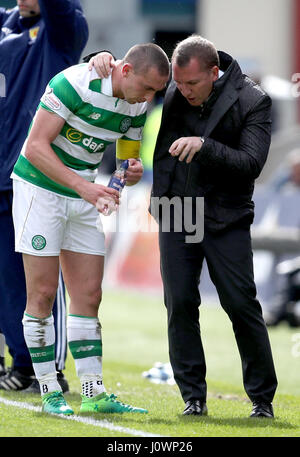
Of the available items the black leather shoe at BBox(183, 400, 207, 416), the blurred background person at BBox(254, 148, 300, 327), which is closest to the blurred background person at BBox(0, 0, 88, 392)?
the black leather shoe at BBox(183, 400, 207, 416)

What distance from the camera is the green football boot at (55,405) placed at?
19.9 ft

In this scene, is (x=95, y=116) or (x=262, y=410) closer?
(x=95, y=116)

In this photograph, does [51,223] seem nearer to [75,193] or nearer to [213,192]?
[75,193]

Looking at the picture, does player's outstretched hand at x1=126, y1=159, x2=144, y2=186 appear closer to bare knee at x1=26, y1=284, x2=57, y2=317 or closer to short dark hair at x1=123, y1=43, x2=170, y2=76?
short dark hair at x1=123, y1=43, x2=170, y2=76

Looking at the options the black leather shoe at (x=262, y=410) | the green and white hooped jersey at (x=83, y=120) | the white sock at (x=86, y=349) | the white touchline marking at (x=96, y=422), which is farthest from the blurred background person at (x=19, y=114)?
the black leather shoe at (x=262, y=410)

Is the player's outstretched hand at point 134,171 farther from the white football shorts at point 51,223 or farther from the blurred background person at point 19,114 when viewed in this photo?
the blurred background person at point 19,114

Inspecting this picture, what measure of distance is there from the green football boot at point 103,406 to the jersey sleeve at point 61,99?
5.35ft

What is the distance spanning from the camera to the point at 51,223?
20.0 feet

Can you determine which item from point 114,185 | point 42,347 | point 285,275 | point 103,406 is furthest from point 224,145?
point 285,275

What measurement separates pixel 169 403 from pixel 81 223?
1.44 metres

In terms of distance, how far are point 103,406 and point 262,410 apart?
2.99 ft

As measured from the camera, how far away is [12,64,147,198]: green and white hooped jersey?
19.5 ft
